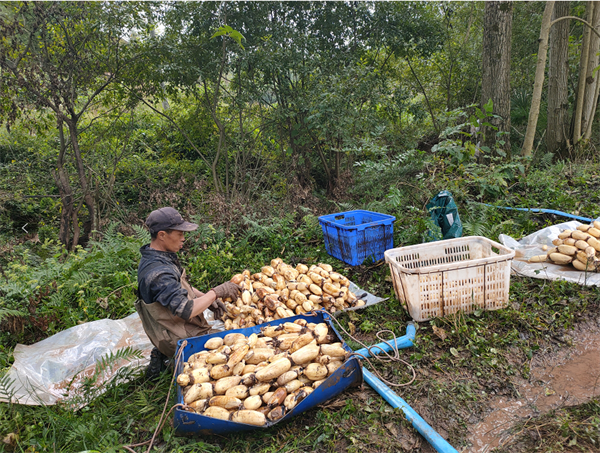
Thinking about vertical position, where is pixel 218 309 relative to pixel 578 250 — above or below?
below

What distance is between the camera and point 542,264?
4125mm

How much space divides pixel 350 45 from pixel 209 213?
208 inches

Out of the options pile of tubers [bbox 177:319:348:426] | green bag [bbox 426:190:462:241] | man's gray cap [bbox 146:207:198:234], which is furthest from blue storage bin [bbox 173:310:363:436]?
green bag [bbox 426:190:462:241]

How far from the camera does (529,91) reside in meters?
10.5

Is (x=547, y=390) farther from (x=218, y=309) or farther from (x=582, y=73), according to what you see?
(x=582, y=73)

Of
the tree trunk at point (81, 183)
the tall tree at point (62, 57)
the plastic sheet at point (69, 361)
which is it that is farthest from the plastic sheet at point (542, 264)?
the tall tree at point (62, 57)

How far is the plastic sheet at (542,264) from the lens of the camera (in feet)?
12.3

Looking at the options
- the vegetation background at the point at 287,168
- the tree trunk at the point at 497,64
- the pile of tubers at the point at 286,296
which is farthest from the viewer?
the tree trunk at the point at 497,64

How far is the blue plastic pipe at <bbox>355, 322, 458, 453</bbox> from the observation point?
2.02 m

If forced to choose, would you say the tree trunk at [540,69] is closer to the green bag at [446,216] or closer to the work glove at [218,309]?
the green bag at [446,216]

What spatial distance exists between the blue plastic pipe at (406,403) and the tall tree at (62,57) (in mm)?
5997

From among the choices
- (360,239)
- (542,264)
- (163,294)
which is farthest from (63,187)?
(542,264)

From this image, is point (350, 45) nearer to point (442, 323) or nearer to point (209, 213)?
point (209, 213)

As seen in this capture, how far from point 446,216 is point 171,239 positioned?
3223mm
